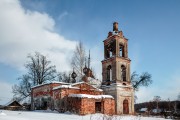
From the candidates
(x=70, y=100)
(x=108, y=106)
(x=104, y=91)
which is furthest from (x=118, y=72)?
(x=70, y=100)

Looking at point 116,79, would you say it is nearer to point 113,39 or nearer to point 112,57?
point 112,57

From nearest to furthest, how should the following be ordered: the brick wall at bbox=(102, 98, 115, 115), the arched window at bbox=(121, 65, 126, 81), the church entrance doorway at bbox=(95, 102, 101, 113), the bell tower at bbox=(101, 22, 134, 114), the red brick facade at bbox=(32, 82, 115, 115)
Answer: the red brick facade at bbox=(32, 82, 115, 115) → the brick wall at bbox=(102, 98, 115, 115) → the church entrance doorway at bbox=(95, 102, 101, 113) → the bell tower at bbox=(101, 22, 134, 114) → the arched window at bbox=(121, 65, 126, 81)

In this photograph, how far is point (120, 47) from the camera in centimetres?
2908

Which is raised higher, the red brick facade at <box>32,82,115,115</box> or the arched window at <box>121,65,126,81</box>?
the arched window at <box>121,65,126,81</box>

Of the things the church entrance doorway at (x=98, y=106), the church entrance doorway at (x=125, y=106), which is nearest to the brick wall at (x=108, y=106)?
the church entrance doorway at (x=98, y=106)

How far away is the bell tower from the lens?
88.3 ft

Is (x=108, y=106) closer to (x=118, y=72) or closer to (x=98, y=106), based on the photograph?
(x=98, y=106)

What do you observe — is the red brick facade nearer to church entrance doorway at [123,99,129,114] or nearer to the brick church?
the brick church

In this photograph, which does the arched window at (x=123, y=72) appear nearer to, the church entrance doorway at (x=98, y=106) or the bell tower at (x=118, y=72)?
the bell tower at (x=118, y=72)

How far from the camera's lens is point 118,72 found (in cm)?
2739

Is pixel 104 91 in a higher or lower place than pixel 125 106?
higher

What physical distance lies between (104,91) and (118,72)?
9.31 feet

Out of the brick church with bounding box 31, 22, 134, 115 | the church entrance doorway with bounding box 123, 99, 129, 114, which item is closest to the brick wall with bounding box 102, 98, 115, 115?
the brick church with bounding box 31, 22, 134, 115

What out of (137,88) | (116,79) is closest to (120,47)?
(116,79)
